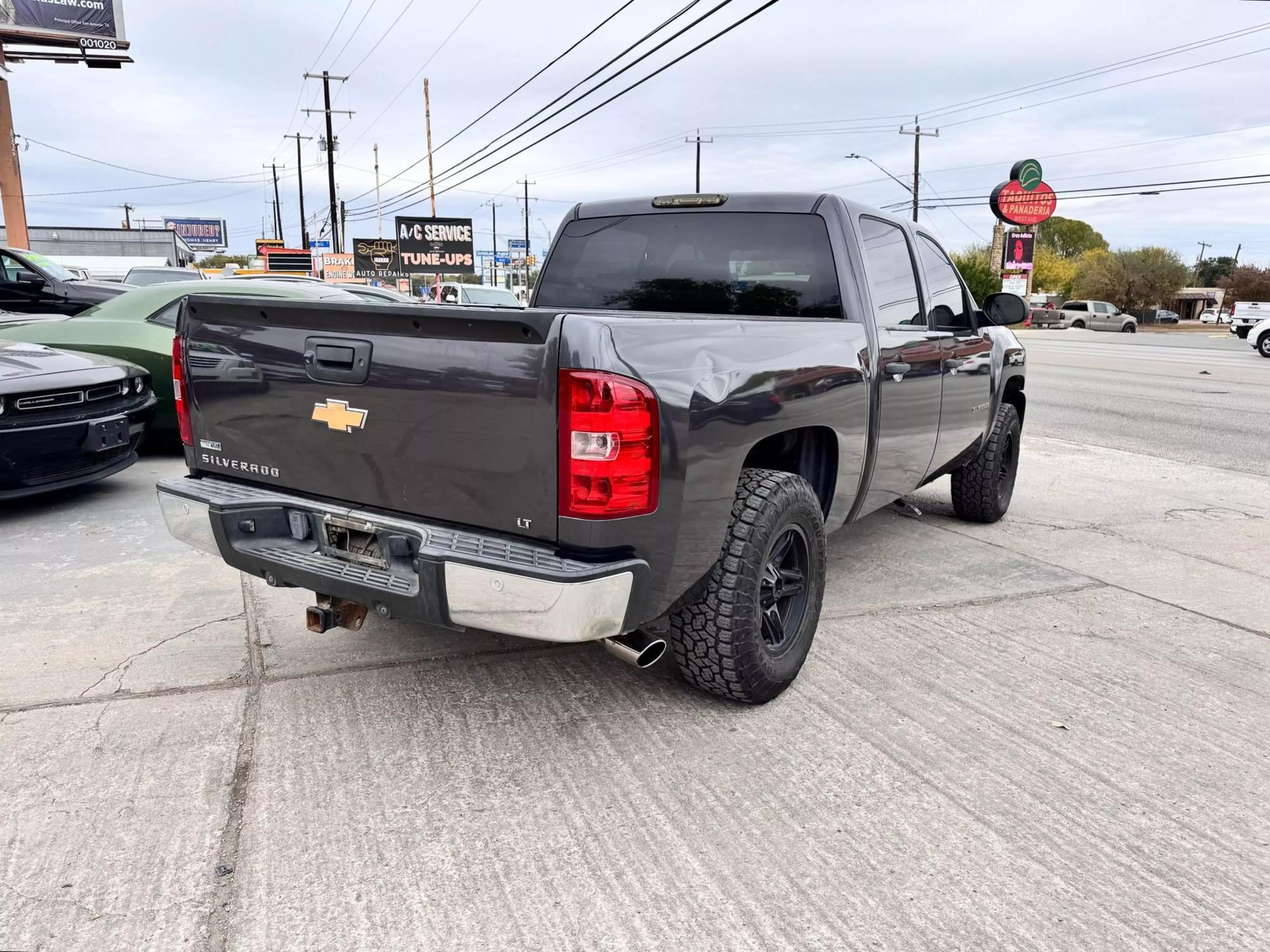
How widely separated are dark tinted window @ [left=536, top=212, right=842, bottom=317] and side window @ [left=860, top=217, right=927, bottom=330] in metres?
0.27

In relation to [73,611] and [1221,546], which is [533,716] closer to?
[73,611]

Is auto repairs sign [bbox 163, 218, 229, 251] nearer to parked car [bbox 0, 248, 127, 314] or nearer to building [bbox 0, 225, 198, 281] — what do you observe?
building [bbox 0, 225, 198, 281]

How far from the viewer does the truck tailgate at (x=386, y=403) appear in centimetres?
262

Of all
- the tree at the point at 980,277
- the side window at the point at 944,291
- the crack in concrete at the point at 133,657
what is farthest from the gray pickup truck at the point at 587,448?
the tree at the point at 980,277

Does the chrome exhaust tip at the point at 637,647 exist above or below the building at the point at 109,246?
below

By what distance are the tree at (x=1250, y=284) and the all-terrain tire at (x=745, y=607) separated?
262 feet

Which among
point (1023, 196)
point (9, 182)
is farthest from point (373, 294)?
point (1023, 196)

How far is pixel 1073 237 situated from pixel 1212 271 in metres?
21.1

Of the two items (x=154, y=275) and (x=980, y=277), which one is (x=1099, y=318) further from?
(x=154, y=275)

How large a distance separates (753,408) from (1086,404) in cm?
1157

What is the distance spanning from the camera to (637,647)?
9.91ft

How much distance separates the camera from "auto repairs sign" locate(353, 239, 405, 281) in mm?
50656

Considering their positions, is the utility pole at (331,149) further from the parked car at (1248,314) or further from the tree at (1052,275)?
the tree at (1052,275)

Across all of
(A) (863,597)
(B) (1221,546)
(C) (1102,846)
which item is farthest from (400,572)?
(B) (1221,546)
